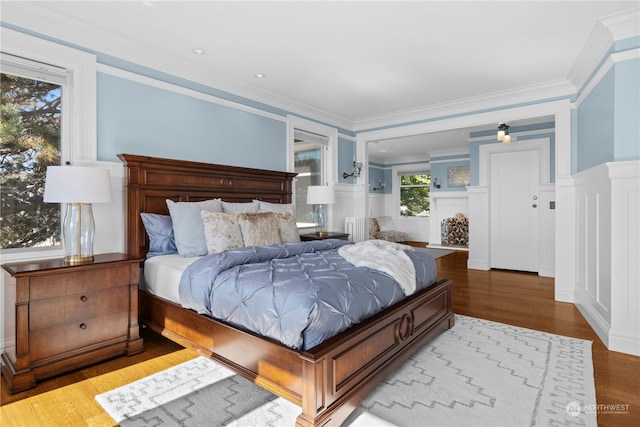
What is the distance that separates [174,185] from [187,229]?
60cm

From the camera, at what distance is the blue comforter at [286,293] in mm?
1666

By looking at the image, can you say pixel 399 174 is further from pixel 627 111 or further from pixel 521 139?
pixel 627 111

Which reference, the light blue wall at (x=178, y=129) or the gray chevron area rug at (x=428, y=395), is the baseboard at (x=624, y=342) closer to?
the gray chevron area rug at (x=428, y=395)

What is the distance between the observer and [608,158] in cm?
292

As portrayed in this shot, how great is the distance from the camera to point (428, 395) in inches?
78.8

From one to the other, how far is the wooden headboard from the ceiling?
3.16ft

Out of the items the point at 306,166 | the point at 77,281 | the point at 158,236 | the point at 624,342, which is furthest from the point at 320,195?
the point at 624,342

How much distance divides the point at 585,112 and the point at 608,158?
3.29ft

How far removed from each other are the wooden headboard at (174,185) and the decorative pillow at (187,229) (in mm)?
214

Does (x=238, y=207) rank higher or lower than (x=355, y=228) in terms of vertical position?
higher

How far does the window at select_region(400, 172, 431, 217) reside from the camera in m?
9.91

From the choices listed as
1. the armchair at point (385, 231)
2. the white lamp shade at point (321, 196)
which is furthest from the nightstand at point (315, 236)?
the armchair at point (385, 231)

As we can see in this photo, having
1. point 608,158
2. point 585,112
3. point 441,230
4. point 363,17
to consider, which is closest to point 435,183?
point 441,230

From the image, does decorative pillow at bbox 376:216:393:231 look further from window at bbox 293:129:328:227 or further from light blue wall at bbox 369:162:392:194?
window at bbox 293:129:328:227
